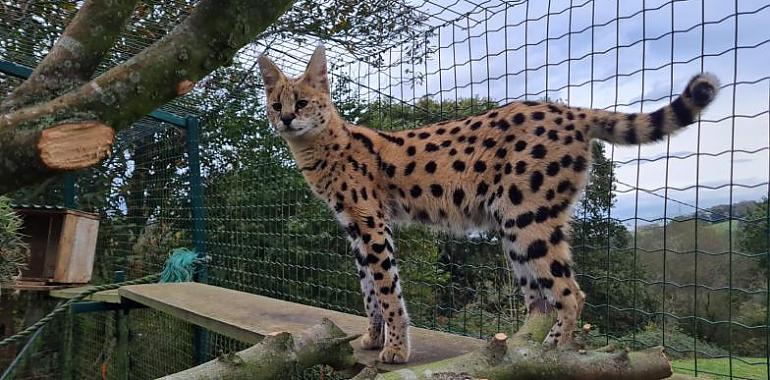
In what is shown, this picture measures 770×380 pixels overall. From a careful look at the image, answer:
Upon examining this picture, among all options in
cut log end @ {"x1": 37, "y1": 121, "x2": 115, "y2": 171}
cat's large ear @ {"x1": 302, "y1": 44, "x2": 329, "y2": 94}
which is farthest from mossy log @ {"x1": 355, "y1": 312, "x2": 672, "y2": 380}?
cat's large ear @ {"x1": 302, "y1": 44, "x2": 329, "y2": 94}

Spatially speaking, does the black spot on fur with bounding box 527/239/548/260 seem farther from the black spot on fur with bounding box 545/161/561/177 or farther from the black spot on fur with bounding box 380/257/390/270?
the black spot on fur with bounding box 380/257/390/270

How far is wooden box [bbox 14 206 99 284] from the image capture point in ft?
15.5

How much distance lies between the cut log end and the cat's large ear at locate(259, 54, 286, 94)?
5.89 feet

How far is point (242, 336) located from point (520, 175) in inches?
64.1

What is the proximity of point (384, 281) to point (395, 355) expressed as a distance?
0.30 meters

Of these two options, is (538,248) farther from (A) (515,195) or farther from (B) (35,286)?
(B) (35,286)

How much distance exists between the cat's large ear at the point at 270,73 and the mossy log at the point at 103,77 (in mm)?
1675

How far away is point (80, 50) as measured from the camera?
132 centimetres

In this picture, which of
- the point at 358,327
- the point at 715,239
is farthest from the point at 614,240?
the point at 358,327

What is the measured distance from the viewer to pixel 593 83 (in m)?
2.71

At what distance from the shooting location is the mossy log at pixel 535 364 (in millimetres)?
1720

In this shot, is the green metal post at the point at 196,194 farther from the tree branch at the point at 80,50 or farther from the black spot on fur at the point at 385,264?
the tree branch at the point at 80,50

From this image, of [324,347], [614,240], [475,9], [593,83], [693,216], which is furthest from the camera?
[475,9]

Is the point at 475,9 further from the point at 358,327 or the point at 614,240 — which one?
the point at 358,327
